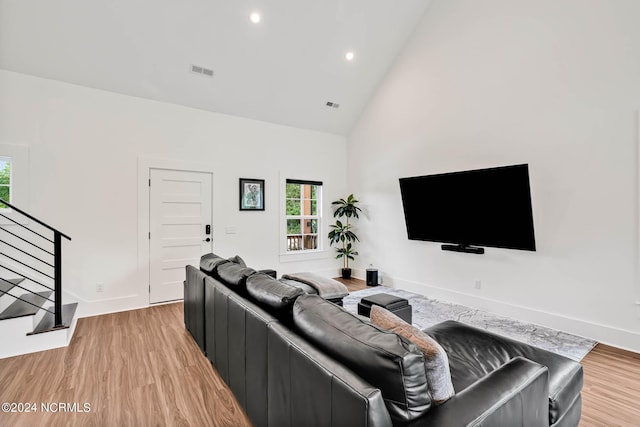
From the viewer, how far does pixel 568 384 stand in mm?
1656

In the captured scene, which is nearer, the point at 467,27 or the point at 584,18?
the point at 584,18

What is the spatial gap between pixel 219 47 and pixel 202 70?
44 cm

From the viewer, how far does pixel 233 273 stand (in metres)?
2.48

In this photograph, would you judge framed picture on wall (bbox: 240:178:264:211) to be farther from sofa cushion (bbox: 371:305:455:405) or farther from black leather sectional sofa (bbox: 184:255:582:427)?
sofa cushion (bbox: 371:305:455:405)

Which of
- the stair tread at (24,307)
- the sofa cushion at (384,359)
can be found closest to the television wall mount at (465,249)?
the sofa cushion at (384,359)

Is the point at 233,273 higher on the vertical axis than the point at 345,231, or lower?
lower

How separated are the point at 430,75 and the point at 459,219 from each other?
2.33m

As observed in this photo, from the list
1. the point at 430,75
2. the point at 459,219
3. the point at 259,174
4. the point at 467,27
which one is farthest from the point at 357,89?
the point at 459,219

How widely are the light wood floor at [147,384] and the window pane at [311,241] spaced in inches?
125

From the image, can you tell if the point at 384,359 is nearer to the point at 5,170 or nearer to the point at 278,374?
the point at 278,374

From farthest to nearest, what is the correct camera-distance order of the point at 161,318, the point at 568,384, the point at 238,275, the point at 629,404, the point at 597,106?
the point at 161,318, the point at 597,106, the point at 238,275, the point at 629,404, the point at 568,384

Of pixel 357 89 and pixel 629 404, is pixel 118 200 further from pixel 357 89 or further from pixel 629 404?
pixel 629 404

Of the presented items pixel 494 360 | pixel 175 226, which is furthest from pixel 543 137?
pixel 175 226

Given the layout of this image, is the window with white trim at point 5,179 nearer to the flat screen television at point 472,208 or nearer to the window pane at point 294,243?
the window pane at point 294,243
